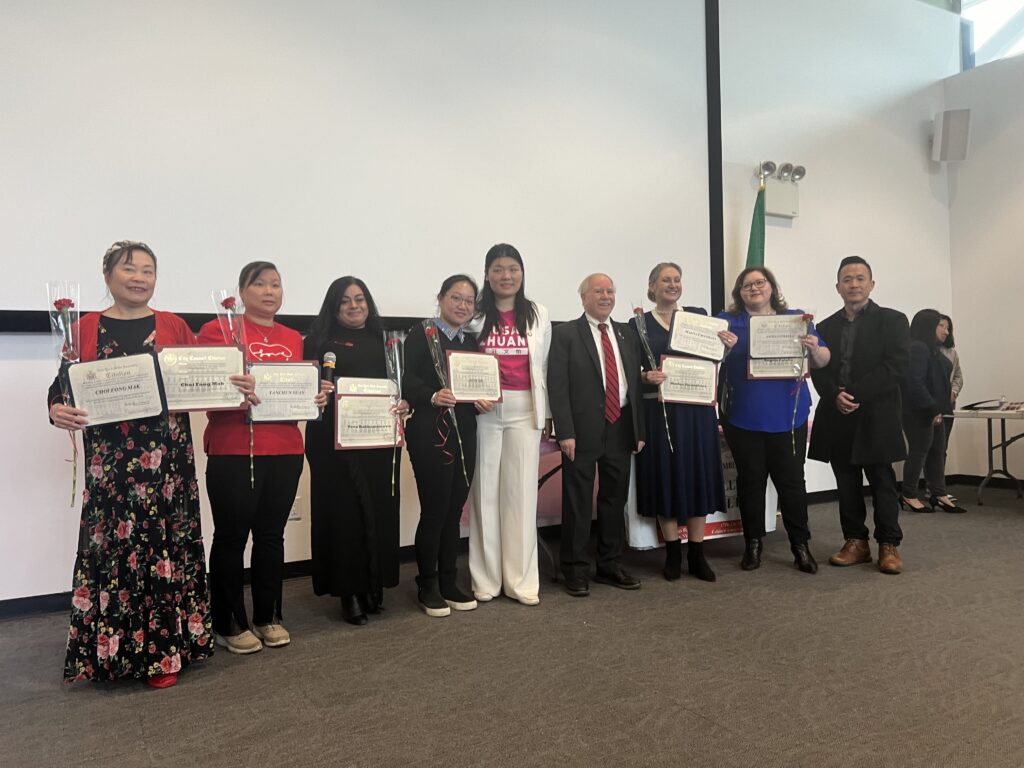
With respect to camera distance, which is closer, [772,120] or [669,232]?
[669,232]

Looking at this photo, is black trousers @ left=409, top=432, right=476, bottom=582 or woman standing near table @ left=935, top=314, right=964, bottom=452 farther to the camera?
woman standing near table @ left=935, top=314, right=964, bottom=452

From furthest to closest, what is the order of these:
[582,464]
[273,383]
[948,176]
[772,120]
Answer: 1. [948,176]
2. [772,120]
3. [582,464]
4. [273,383]

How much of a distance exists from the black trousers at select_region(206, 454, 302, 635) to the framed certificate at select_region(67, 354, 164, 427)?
37cm

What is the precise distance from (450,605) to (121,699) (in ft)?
4.36

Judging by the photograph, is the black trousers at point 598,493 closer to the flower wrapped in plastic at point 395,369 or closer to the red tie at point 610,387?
the red tie at point 610,387

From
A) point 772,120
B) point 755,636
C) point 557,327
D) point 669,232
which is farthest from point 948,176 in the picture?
point 755,636

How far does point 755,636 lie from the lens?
284cm

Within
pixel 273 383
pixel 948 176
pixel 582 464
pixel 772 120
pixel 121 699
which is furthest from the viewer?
pixel 948 176

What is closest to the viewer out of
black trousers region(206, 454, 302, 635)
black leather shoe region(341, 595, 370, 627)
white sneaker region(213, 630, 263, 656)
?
black trousers region(206, 454, 302, 635)

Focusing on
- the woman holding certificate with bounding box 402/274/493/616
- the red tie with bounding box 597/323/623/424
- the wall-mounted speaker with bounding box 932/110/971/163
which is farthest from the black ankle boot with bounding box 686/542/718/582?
the wall-mounted speaker with bounding box 932/110/971/163

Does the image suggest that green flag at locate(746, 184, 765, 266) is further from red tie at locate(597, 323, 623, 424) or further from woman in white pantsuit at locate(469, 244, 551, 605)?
woman in white pantsuit at locate(469, 244, 551, 605)

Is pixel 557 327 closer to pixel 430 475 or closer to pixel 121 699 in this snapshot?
pixel 430 475

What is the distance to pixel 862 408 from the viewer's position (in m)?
3.81

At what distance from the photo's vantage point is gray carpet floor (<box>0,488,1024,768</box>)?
6.51 feet
